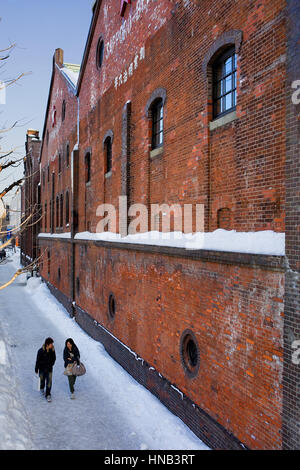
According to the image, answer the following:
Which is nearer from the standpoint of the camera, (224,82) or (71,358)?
(224,82)

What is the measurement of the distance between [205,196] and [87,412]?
527 centimetres

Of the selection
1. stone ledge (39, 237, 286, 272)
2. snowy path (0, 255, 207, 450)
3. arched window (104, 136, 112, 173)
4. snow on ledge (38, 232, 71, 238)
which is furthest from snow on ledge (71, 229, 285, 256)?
snow on ledge (38, 232, 71, 238)

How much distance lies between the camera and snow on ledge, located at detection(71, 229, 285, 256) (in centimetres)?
491

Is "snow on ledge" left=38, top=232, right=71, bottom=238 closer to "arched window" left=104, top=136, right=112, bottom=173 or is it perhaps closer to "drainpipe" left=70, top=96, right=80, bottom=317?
"drainpipe" left=70, top=96, right=80, bottom=317

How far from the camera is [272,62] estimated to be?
16.5 feet

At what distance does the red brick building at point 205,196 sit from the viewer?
193 inches

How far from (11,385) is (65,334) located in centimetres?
593

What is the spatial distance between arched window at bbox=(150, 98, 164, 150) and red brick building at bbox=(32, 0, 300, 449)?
4cm

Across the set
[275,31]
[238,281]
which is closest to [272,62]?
[275,31]

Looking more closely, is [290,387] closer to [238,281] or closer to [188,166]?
[238,281]

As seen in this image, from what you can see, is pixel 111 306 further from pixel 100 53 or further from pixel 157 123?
pixel 100 53

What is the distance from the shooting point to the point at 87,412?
7.95m

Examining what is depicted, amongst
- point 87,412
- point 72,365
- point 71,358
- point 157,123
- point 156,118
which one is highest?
point 156,118

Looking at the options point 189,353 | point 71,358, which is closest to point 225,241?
point 189,353
